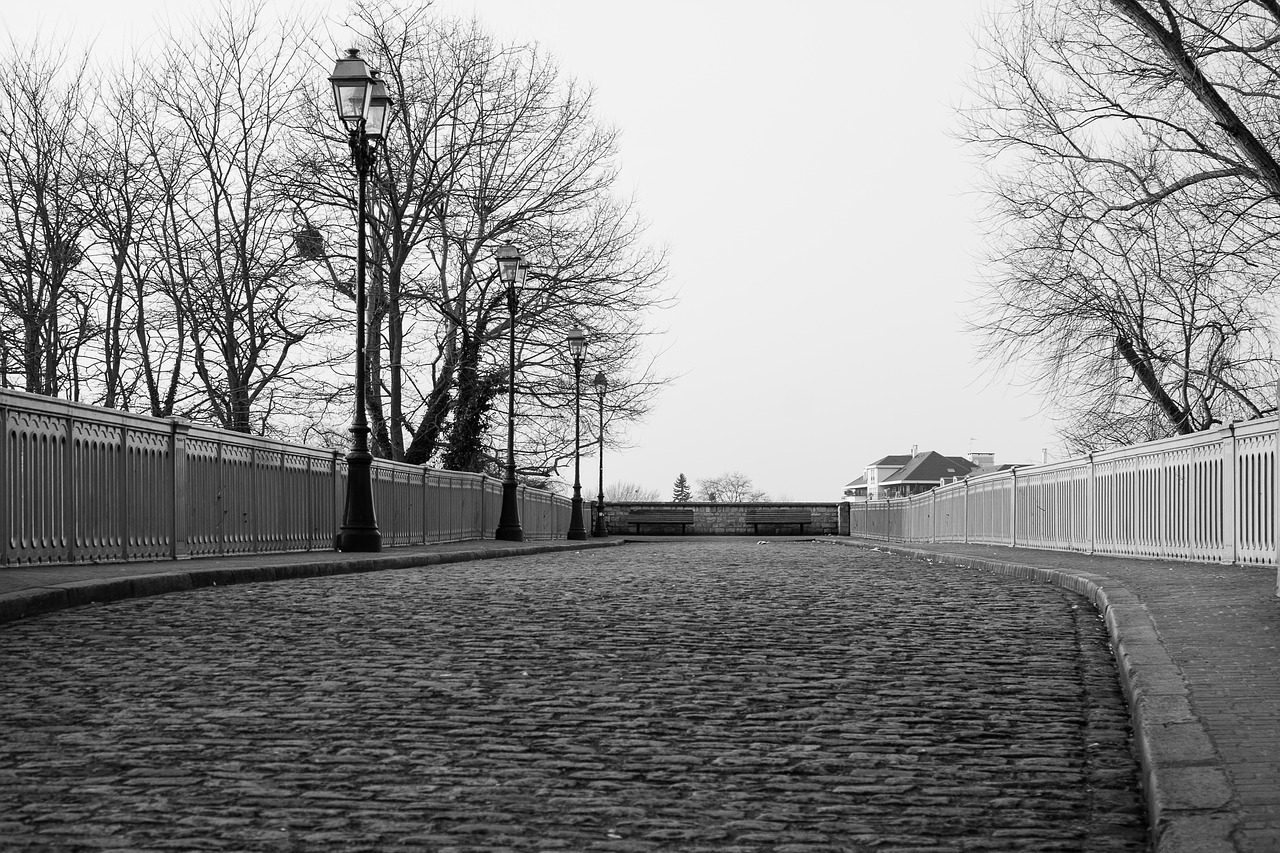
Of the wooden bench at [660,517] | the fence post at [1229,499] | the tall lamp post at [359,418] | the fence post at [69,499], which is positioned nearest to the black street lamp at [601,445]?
the wooden bench at [660,517]

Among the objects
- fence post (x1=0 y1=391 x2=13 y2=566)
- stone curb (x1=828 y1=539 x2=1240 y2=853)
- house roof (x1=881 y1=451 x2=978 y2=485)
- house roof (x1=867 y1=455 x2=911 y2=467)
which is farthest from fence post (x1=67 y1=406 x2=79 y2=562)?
house roof (x1=867 y1=455 x2=911 y2=467)

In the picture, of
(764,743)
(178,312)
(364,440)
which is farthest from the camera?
(178,312)

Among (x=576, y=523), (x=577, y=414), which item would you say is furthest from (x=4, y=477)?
(x=576, y=523)

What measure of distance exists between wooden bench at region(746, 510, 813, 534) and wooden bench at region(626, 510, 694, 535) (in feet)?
9.76

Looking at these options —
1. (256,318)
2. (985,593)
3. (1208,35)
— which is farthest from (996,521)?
(256,318)

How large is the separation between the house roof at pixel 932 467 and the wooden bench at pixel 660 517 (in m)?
98.1

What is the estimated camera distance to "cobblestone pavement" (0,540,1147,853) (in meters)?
3.75

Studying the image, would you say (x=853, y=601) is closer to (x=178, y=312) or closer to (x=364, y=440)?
(x=364, y=440)

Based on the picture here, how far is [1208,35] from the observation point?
2238 cm

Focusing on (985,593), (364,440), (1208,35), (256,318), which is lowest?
(985,593)

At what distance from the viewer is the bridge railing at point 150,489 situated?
1113 cm

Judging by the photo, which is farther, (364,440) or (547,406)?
(547,406)

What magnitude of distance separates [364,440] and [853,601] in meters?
8.69

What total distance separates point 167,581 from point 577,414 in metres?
24.9
